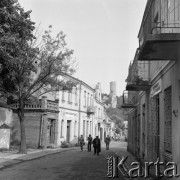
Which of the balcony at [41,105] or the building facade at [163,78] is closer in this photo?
the building facade at [163,78]

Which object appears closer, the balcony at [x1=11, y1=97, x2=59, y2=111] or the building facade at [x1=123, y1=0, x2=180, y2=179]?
the building facade at [x1=123, y1=0, x2=180, y2=179]

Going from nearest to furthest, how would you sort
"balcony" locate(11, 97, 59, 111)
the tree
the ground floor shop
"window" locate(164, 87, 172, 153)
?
the ground floor shop, "window" locate(164, 87, 172, 153), the tree, "balcony" locate(11, 97, 59, 111)

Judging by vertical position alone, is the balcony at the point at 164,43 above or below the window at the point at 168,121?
above

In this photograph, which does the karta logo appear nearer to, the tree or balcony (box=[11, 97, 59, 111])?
the tree

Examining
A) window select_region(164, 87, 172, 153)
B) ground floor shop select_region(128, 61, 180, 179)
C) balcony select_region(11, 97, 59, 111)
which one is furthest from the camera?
balcony select_region(11, 97, 59, 111)

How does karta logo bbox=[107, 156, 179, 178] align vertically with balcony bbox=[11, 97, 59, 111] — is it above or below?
below

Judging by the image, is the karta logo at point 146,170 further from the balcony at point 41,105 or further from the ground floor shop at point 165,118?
the balcony at point 41,105

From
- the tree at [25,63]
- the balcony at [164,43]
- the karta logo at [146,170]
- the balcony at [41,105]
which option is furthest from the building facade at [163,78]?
the balcony at [41,105]

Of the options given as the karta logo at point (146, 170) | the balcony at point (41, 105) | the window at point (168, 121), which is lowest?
the karta logo at point (146, 170)

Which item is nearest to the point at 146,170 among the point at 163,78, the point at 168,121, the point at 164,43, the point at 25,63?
the point at 168,121

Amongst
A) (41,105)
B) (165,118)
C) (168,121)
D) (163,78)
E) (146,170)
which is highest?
(41,105)

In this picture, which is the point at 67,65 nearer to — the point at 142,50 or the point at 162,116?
the point at 162,116

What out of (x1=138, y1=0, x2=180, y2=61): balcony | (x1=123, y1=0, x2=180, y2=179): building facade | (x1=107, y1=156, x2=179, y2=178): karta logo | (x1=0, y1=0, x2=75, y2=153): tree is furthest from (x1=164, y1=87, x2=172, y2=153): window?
(x1=0, y1=0, x2=75, y2=153): tree

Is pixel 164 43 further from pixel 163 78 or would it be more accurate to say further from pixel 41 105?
pixel 41 105
